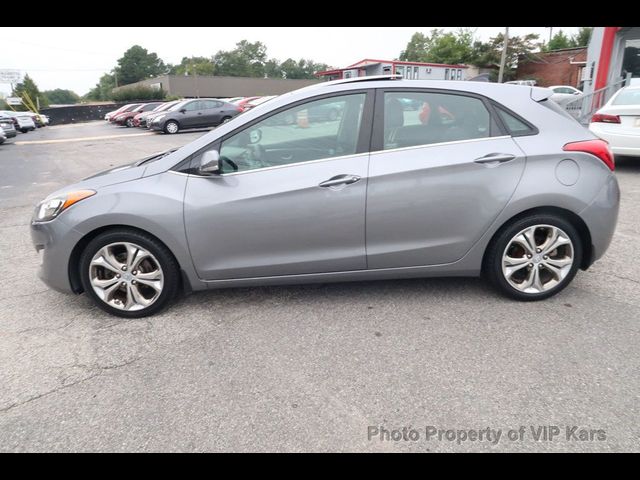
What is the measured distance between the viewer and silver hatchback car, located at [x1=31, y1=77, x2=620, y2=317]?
2965 mm

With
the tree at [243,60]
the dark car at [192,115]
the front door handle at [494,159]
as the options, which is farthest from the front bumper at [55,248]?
the tree at [243,60]

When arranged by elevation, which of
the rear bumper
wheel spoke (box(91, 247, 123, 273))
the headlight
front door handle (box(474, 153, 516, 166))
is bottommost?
wheel spoke (box(91, 247, 123, 273))

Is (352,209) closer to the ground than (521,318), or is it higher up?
higher up

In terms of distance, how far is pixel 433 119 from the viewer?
3.09 m

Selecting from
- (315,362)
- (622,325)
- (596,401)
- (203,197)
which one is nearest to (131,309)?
(203,197)

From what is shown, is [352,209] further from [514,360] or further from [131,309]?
[131,309]

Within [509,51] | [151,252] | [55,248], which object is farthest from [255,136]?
[509,51]

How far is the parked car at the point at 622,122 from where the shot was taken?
6883 millimetres

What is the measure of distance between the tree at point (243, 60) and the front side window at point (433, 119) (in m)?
105

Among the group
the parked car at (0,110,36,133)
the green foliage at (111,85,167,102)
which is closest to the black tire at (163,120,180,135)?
the parked car at (0,110,36,133)

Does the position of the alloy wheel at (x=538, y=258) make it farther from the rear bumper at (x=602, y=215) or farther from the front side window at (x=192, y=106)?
the front side window at (x=192, y=106)

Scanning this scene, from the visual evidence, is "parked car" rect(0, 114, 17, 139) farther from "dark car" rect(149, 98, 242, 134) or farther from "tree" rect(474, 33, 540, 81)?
"tree" rect(474, 33, 540, 81)
